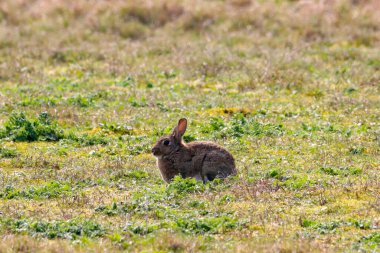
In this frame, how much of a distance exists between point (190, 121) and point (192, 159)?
15.3ft

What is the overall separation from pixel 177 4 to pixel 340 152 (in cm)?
1756

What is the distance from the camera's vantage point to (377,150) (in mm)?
15539

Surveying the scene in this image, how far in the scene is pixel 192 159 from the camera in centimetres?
1328

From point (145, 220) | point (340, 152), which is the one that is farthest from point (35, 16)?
point (145, 220)

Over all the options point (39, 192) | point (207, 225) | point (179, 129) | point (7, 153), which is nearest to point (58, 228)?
point (207, 225)

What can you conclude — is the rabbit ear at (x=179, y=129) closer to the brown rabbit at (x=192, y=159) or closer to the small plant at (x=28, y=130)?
the brown rabbit at (x=192, y=159)

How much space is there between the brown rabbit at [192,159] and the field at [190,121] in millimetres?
254

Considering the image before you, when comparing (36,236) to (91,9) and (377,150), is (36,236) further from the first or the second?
(91,9)

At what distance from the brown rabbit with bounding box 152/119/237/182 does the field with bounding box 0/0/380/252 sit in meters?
0.25

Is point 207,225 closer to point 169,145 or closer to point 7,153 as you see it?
point 169,145

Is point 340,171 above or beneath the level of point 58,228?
beneath

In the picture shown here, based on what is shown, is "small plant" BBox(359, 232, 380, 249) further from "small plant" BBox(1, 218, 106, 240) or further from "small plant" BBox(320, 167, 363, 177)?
"small plant" BBox(320, 167, 363, 177)

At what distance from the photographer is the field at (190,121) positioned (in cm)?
1070

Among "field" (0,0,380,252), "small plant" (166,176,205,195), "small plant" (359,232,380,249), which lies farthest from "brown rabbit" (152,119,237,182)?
"small plant" (359,232,380,249)
